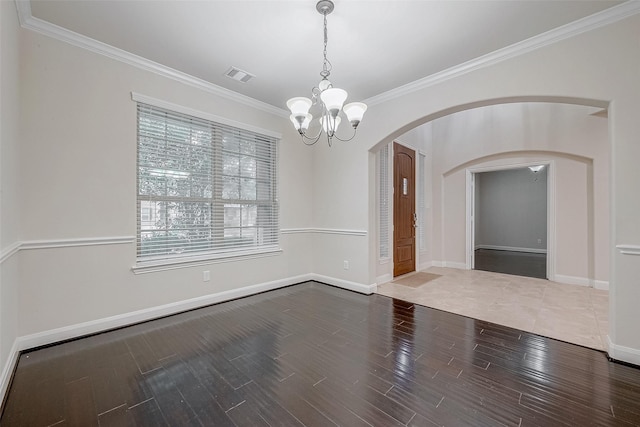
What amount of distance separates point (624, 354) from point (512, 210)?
7563mm

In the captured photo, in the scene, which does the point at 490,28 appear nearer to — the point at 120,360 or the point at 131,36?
the point at 131,36

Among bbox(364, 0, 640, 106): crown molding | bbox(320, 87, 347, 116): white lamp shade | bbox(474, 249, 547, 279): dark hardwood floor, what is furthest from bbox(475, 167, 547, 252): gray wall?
bbox(320, 87, 347, 116): white lamp shade

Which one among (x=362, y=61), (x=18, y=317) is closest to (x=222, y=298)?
(x=18, y=317)

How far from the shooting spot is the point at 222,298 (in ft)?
11.9

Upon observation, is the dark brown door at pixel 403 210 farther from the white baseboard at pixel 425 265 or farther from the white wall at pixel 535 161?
the white wall at pixel 535 161

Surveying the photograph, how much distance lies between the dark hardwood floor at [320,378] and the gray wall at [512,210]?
7323 millimetres

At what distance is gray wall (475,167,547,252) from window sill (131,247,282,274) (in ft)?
26.4

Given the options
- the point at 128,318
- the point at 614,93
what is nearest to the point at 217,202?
the point at 128,318

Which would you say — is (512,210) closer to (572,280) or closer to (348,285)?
(572,280)

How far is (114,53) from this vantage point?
276 centimetres

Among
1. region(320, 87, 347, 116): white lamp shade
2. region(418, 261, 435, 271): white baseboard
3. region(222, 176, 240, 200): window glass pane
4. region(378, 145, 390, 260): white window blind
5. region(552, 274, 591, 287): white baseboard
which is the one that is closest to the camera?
region(320, 87, 347, 116): white lamp shade

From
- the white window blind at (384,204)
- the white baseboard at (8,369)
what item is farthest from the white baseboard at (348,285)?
the white baseboard at (8,369)

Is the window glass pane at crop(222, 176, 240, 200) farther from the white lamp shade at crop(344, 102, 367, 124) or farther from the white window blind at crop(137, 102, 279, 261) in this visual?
the white lamp shade at crop(344, 102, 367, 124)

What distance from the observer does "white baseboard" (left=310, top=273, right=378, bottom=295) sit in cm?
409
